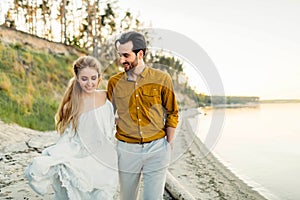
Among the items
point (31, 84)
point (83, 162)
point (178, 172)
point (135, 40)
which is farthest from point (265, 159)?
point (31, 84)

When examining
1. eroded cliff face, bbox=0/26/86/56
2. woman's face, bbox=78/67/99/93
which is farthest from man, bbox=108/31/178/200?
eroded cliff face, bbox=0/26/86/56

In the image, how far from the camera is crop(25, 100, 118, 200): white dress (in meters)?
2.75

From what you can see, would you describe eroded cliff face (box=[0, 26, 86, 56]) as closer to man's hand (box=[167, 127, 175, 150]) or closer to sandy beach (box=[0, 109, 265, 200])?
sandy beach (box=[0, 109, 265, 200])

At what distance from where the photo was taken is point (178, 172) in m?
7.05

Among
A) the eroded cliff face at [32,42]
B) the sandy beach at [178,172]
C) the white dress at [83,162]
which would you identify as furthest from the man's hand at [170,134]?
the eroded cliff face at [32,42]

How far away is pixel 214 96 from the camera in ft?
8.82

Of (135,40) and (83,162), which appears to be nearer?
(135,40)

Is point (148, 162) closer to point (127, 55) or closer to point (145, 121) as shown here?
point (145, 121)

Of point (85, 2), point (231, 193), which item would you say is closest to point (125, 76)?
point (231, 193)

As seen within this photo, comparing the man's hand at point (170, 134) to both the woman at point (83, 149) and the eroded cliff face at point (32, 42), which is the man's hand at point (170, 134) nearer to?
the woman at point (83, 149)

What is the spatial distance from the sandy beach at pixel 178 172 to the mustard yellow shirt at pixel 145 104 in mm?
217

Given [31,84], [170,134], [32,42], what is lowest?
[170,134]

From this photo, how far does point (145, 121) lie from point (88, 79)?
1.70 ft

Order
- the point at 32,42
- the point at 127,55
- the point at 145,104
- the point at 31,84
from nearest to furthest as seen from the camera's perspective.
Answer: the point at 127,55, the point at 145,104, the point at 31,84, the point at 32,42
